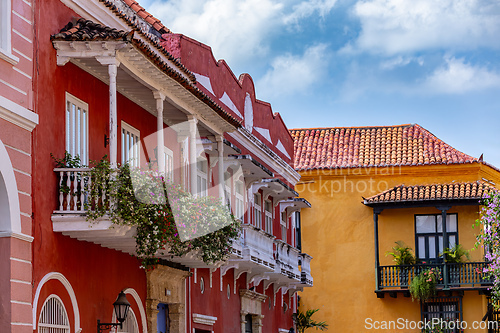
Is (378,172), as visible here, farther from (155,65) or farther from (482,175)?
(155,65)

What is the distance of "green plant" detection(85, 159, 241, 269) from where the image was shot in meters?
11.6

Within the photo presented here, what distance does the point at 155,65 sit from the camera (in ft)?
42.0

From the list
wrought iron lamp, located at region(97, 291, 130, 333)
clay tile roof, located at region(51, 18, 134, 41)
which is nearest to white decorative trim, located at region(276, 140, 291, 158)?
wrought iron lamp, located at region(97, 291, 130, 333)

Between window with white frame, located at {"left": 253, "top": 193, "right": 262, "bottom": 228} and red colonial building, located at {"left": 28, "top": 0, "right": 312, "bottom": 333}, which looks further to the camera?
window with white frame, located at {"left": 253, "top": 193, "right": 262, "bottom": 228}

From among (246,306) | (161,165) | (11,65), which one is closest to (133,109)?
(161,165)

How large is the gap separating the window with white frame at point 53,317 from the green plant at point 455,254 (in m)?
19.0

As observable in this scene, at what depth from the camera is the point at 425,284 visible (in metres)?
28.1

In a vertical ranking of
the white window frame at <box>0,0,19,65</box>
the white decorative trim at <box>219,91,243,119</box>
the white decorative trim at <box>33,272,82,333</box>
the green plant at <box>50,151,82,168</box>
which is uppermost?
the white decorative trim at <box>219,91,243,119</box>

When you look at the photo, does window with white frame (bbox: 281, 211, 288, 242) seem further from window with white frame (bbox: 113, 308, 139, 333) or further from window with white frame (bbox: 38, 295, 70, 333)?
window with white frame (bbox: 38, 295, 70, 333)

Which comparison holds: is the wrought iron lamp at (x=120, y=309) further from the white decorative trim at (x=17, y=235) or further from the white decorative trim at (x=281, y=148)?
the white decorative trim at (x=281, y=148)

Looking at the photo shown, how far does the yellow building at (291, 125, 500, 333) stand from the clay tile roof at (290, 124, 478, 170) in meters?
0.06

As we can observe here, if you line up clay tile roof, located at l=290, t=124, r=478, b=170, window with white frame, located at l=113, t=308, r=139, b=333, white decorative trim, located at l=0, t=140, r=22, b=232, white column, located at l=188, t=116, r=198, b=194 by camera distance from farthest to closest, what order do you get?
clay tile roof, located at l=290, t=124, r=478, b=170
white column, located at l=188, t=116, r=198, b=194
window with white frame, located at l=113, t=308, r=139, b=333
white decorative trim, located at l=0, t=140, r=22, b=232

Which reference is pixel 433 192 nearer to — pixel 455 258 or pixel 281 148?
pixel 455 258

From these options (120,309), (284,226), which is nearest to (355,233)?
(284,226)
